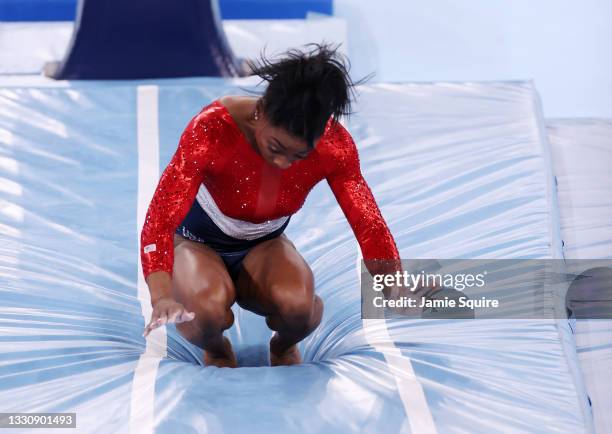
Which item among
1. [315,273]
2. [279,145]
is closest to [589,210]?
[315,273]

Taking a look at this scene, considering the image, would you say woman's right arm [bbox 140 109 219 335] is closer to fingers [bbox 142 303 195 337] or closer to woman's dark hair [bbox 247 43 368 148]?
fingers [bbox 142 303 195 337]

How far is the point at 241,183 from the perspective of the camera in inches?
72.5

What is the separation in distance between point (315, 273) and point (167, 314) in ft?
2.22

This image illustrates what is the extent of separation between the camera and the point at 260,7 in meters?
3.86

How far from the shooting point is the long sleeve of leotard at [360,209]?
6.05 feet

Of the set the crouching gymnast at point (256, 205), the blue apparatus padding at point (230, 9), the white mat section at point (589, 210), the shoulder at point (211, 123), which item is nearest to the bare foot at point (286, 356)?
the crouching gymnast at point (256, 205)

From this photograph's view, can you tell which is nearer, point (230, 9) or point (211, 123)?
point (211, 123)

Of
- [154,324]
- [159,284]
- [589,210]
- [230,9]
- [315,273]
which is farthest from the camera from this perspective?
[230,9]

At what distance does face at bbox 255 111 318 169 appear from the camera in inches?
64.1

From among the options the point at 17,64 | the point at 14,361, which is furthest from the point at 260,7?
the point at 14,361

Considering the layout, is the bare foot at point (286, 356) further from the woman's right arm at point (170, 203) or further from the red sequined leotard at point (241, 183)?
the woman's right arm at point (170, 203)

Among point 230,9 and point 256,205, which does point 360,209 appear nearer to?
point 256,205

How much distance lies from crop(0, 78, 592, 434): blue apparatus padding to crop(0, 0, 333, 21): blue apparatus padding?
94 cm

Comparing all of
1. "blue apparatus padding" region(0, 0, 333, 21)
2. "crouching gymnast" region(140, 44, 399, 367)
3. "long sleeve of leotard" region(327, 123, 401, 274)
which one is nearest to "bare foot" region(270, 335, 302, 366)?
"crouching gymnast" region(140, 44, 399, 367)
